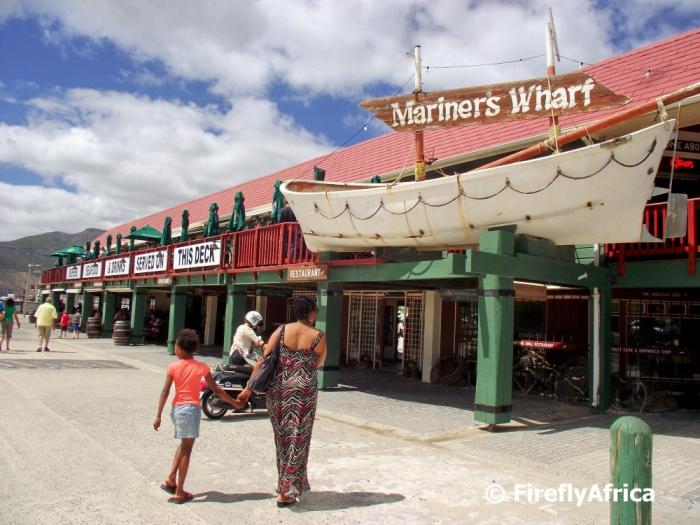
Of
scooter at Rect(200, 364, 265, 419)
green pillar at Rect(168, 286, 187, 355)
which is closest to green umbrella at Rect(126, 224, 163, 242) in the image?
green pillar at Rect(168, 286, 187, 355)

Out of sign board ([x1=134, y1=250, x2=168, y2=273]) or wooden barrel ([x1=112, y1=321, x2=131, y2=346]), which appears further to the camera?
wooden barrel ([x1=112, y1=321, x2=131, y2=346])

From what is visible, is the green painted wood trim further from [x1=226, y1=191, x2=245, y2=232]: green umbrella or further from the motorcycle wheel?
[x1=226, y1=191, x2=245, y2=232]: green umbrella

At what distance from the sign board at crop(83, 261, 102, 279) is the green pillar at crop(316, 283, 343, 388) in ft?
57.8

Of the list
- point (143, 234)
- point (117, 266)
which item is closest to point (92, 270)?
point (117, 266)

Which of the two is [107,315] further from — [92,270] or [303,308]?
[303,308]

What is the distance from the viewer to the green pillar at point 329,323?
11.6 m

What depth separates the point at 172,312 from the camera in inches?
756

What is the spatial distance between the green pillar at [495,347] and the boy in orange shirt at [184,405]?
432cm

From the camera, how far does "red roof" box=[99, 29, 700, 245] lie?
31.7ft

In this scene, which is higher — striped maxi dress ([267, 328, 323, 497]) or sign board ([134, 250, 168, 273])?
sign board ([134, 250, 168, 273])

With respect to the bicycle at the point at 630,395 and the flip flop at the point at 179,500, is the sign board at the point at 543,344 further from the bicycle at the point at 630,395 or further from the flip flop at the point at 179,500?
the flip flop at the point at 179,500

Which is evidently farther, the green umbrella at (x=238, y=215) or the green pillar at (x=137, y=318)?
the green pillar at (x=137, y=318)

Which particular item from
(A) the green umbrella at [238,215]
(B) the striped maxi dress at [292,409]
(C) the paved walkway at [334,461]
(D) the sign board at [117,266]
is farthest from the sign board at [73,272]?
(B) the striped maxi dress at [292,409]

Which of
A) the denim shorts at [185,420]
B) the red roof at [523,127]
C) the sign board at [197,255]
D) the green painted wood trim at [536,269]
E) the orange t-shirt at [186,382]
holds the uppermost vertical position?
the red roof at [523,127]
